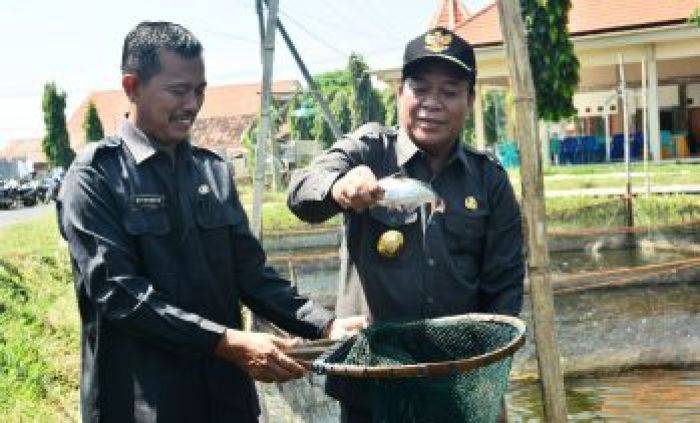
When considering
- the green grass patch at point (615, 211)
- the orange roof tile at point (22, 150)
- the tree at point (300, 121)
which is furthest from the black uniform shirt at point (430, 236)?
the orange roof tile at point (22, 150)

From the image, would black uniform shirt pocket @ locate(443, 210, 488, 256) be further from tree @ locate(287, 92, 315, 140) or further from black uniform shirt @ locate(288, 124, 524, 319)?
tree @ locate(287, 92, 315, 140)

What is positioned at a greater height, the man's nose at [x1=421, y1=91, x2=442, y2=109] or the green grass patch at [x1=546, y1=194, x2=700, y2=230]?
the man's nose at [x1=421, y1=91, x2=442, y2=109]

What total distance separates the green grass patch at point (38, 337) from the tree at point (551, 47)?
1071 centimetres

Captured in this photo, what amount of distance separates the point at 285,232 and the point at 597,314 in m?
7.51

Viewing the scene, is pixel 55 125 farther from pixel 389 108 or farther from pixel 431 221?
pixel 431 221

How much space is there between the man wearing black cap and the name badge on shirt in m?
0.45

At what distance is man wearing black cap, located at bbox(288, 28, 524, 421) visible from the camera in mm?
2607

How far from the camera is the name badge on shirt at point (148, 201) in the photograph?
2.27 metres

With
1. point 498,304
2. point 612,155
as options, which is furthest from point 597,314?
point 612,155

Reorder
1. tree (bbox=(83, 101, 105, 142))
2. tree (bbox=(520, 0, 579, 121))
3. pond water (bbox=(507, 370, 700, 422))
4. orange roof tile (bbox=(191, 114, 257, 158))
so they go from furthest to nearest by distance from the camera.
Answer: orange roof tile (bbox=(191, 114, 257, 158))
tree (bbox=(83, 101, 105, 142))
tree (bbox=(520, 0, 579, 121))
pond water (bbox=(507, 370, 700, 422))

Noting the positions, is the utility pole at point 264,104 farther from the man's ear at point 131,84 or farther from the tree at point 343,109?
the tree at point 343,109

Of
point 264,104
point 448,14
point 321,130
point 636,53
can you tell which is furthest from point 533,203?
point 321,130

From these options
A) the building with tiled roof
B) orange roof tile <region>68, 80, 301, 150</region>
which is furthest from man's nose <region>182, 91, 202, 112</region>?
orange roof tile <region>68, 80, 301, 150</region>

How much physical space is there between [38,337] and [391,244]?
17.4 feet
